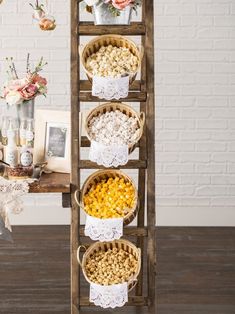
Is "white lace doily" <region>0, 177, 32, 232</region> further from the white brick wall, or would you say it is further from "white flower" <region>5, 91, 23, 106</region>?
the white brick wall

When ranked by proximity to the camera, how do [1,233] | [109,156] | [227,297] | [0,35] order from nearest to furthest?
[109,156] < [1,233] < [227,297] < [0,35]

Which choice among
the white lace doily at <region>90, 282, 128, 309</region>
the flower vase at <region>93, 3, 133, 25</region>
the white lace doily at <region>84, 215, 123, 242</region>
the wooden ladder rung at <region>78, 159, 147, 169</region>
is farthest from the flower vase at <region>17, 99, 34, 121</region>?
the white lace doily at <region>90, 282, 128, 309</region>

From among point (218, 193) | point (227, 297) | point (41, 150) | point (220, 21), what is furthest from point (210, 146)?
point (41, 150)

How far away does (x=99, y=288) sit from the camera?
3314 millimetres

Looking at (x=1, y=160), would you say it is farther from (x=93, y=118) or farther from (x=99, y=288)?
(x=99, y=288)

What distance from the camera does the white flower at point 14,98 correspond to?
352cm

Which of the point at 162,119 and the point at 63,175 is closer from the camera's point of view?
the point at 63,175

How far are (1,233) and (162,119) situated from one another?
2.32 meters

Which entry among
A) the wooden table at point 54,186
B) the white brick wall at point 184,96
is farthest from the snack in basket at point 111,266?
the white brick wall at point 184,96

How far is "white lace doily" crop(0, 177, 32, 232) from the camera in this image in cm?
330

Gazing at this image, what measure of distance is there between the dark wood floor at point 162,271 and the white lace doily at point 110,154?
3.43 feet

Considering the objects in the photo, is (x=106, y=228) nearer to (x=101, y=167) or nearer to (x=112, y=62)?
(x=101, y=167)

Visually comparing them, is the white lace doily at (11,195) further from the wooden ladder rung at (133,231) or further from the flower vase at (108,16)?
the flower vase at (108,16)

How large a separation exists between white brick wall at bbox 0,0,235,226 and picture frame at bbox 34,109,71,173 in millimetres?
1890
